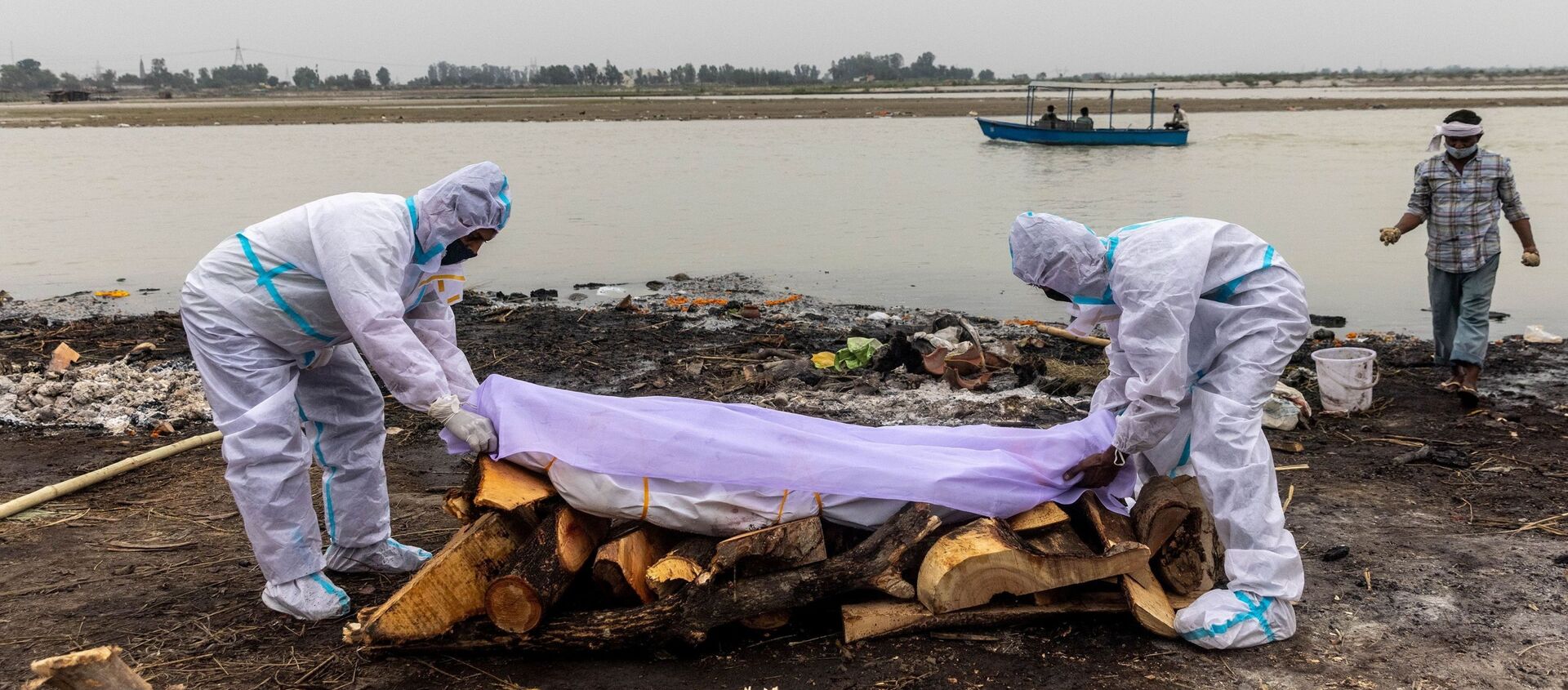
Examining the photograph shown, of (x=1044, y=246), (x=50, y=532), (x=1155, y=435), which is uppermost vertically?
(x=1044, y=246)

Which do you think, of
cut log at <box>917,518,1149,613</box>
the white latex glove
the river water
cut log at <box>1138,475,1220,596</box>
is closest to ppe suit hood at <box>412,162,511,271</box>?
the white latex glove

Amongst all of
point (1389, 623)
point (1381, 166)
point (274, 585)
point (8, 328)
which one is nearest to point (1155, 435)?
point (1389, 623)

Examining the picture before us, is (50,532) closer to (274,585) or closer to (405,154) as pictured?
(274,585)

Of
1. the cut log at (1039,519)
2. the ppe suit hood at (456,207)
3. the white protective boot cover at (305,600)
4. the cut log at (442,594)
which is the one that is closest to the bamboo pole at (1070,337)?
the cut log at (1039,519)

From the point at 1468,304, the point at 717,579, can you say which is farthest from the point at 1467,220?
the point at 717,579

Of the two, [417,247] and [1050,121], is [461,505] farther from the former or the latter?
[1050,121]

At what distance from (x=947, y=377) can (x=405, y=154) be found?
24.5 m

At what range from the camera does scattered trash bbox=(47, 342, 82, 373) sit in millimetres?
7305

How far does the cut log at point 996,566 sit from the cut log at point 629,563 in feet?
2.79

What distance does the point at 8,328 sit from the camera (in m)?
9.02

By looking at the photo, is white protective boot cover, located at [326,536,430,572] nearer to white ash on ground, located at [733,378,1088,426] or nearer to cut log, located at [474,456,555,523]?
cut log, located at [474,456,555,523]

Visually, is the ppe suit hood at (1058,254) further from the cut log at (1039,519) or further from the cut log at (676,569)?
the cut log at (676,569)

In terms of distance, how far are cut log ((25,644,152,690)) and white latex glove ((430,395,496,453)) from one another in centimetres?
114

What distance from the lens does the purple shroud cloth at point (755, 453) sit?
3426mm
